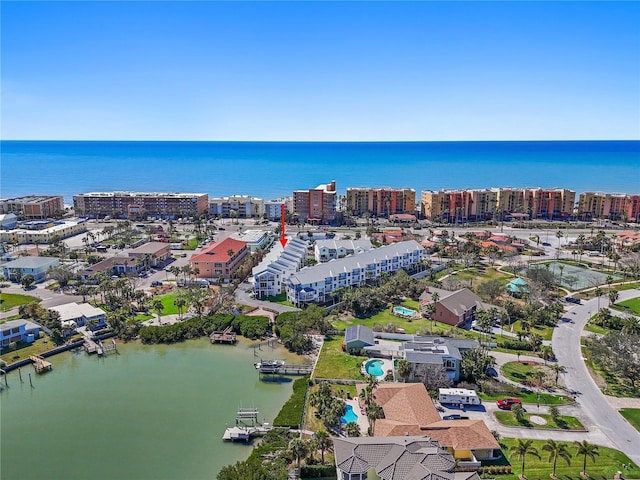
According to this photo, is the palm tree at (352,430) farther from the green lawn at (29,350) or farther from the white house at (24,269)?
the white house at (24,269)

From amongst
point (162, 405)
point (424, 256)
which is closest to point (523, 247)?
point (424, 256)

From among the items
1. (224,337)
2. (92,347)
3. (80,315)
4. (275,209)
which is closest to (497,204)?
(275,209)

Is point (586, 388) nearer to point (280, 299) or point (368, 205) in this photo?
point (280, 299)

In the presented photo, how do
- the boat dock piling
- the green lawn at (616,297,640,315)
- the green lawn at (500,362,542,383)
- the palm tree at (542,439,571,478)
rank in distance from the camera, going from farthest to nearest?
the green lawn at (616,297,640,315) → the green lawn at (500,362,542,383) → the boat dock piling → the palm tree at (542,439,571,478)

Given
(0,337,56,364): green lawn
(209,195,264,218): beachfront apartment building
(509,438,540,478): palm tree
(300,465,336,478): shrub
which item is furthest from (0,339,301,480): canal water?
(209,195,264,218): beachfront apartment building

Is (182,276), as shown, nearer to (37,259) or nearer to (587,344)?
(37,259)

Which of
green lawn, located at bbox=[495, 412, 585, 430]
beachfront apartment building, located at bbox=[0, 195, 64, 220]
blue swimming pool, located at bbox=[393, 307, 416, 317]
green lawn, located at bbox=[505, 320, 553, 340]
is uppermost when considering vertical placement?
beachfront apartment building, located at bbox=[0, 195, 64, 220]

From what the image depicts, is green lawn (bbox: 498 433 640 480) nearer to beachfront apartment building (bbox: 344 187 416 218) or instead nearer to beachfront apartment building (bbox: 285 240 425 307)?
beachfront apartment building (bbox: 285 240 425 307)
